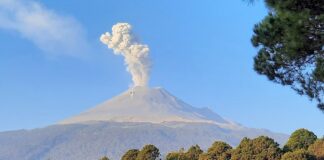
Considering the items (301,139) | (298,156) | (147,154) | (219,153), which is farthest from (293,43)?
(301,139)

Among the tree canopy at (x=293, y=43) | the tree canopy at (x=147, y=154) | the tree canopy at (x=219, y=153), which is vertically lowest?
the tree canopy at (x=293, y=43)

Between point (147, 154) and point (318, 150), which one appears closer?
point (147, 154)

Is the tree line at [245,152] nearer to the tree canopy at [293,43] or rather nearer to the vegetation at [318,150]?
the vegetation at [318,150]

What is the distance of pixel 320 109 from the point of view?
18.5 m

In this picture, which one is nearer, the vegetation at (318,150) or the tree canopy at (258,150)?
the vegetation at (318,150)

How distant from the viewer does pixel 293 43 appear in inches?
617

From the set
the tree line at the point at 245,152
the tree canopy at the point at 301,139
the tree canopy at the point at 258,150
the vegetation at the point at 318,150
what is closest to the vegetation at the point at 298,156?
the tree line at the point at 245,152

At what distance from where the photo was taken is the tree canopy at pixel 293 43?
15.0 metres

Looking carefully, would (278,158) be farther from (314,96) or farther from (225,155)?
(314,96)

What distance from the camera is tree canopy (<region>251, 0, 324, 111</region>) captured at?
591 inches

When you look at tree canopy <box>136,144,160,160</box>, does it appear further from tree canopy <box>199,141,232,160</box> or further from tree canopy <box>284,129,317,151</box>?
tree canopy <box>284,129,317,151</box>

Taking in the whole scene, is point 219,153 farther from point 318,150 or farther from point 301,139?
point 301,139

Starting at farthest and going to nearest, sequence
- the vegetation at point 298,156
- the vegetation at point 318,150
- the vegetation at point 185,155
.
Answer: the vegetation at point 185,155
the vegetation at point 318,150
the vegetation at point 298,156

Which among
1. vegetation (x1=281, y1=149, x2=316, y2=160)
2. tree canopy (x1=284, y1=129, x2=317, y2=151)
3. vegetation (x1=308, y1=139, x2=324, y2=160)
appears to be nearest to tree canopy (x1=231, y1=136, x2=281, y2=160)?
vegetation (x1=308, y1=139, x2=324, y2=160)
